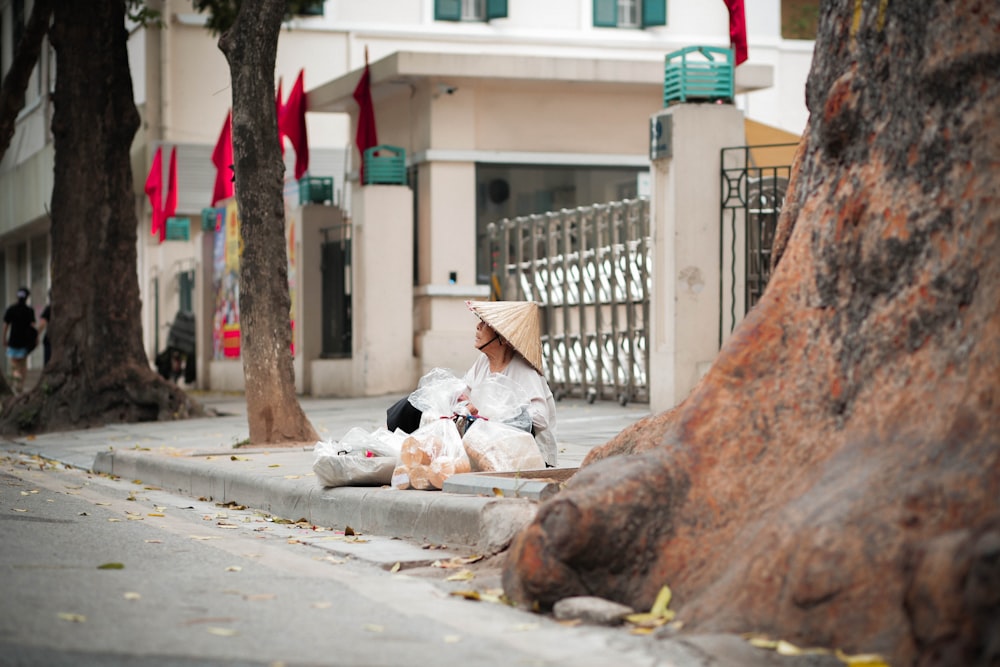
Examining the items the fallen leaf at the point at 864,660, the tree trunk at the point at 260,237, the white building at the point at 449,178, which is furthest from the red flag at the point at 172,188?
the fallen leaf at the point at 864,660

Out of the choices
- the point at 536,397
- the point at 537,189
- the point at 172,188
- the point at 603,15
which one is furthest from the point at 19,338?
the point at 536,397

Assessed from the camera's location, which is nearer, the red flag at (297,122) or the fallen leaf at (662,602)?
the fallen leaf at (662,602)

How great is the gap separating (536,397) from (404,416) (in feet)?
2.79

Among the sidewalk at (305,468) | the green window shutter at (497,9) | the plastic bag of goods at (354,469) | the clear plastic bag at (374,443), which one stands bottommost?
the sidewalk at (305,468)

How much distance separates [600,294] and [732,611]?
1205 cm

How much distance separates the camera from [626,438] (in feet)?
24.0

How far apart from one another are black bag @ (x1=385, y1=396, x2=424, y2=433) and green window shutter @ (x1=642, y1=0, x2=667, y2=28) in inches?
833

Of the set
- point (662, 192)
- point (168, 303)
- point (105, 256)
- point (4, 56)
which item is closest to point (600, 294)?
point (662, 192)

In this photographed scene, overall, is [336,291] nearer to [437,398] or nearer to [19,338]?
[19,338]

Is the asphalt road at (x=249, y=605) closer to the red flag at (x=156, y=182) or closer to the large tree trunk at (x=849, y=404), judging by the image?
the large tree trunk at (x=849, y=404)

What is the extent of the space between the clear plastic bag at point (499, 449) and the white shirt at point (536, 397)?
0.29 m

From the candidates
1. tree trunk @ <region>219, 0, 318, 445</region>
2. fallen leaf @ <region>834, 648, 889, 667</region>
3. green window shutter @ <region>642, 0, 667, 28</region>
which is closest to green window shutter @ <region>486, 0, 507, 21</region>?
green window shutter @ <region>642, 0, 667, 28</region>

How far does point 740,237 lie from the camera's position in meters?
14.5

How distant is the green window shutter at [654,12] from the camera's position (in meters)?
28.9
